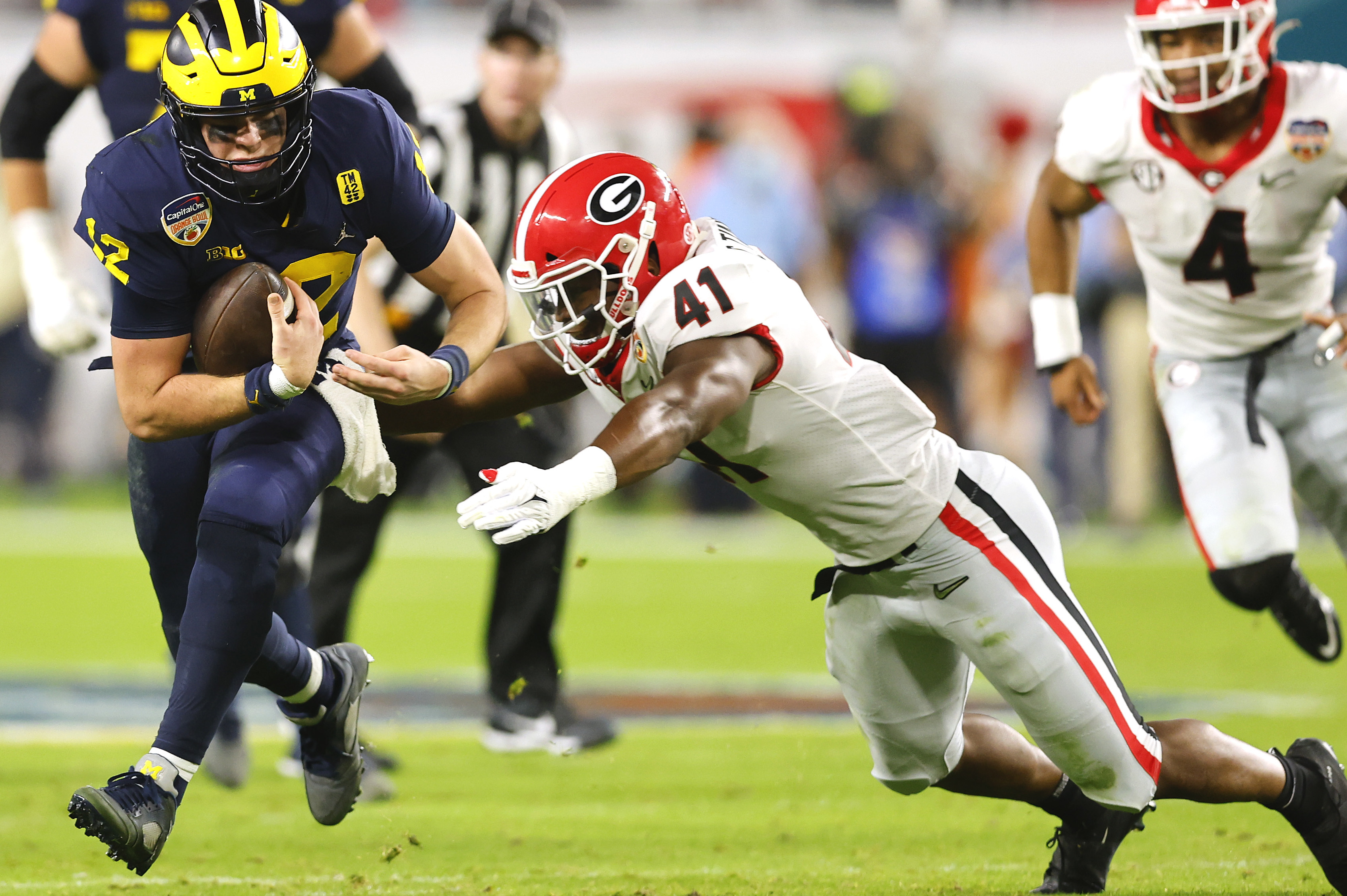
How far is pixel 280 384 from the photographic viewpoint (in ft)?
→ 10.0

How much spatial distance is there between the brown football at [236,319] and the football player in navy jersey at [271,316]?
0.05m

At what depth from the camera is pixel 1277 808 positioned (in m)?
3.48

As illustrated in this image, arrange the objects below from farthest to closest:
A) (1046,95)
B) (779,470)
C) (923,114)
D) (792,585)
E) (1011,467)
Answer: (1046,95) → (923,114) → (792,585) → (1011,467) → (779,470)

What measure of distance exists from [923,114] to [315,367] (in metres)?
9.73

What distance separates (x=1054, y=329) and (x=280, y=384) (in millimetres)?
2491

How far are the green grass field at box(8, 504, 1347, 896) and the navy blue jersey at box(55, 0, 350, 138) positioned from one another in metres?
1.86

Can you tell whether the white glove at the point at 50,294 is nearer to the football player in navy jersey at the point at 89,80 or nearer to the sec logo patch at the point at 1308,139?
the football player in navy jersey at the point at 89,80

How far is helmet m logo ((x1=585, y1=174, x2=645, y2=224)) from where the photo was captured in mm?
3020

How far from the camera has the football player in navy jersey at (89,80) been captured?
Result: 4605 millimetres

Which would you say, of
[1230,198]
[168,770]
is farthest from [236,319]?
[1230,198]

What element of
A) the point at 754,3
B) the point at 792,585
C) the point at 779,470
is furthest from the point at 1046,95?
the point at 779,470

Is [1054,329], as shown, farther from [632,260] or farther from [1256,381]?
[632,260]

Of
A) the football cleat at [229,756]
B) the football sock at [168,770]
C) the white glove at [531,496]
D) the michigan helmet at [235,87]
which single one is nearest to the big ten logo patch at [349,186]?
the michigan helmet at [235,87]

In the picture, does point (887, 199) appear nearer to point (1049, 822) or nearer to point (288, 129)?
point (1049, 822)
